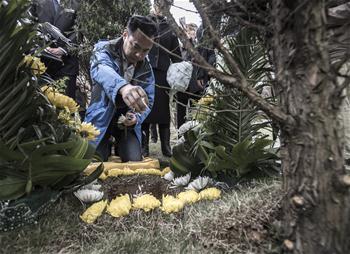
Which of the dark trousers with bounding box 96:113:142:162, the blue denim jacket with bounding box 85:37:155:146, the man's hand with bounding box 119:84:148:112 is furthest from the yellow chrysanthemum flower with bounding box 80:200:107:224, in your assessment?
the dark trousers with bounding box 96:113:142:162

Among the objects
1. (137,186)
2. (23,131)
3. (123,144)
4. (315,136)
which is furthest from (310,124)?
(123,144)

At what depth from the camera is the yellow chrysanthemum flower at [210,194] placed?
75.0 inches

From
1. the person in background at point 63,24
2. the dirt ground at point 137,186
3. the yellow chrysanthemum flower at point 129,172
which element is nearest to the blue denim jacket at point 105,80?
the person in background at point 63,24

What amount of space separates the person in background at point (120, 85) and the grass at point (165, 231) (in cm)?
149

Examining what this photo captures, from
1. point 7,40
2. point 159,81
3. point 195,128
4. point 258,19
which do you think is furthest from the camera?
point 159,81

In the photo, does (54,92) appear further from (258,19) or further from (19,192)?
(258,19)

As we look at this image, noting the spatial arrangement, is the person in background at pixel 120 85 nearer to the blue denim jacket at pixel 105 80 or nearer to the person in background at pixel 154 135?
the blue denim jacket at pixel 105 80

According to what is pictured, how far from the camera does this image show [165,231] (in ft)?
5.29

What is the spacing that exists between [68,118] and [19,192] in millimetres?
490

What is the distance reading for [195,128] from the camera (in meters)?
2.40

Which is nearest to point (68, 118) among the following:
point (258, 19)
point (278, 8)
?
point (258, 19)

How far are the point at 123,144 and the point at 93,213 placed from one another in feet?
6.69

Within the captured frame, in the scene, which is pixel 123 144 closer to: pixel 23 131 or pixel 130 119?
pixel 130 119

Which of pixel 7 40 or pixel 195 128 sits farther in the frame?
pixel 195 128
